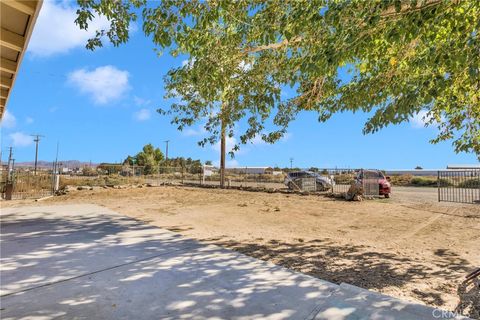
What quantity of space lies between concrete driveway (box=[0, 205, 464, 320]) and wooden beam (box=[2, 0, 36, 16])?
3.58 m

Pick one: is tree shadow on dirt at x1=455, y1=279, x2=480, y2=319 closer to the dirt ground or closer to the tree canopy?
the dirt ground

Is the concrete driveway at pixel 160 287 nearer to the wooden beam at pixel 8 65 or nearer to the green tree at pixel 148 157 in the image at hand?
the wooden beam at pixel 8 65

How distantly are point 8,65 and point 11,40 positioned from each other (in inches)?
54.8

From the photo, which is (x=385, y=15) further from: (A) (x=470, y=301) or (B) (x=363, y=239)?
(B) (x=363, y=239)

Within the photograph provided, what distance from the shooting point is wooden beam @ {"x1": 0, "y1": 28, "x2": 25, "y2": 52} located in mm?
5070

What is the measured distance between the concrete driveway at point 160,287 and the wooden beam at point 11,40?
3460 mm

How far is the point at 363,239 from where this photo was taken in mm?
7207

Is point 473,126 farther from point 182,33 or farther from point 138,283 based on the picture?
point 138,283

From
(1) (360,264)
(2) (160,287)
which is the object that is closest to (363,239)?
(1) (360,264)

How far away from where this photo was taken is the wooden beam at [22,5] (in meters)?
4.12

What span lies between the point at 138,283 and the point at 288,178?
56.6 feet

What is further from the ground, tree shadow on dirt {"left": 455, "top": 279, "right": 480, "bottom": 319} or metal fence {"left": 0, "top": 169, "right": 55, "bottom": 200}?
metal fence {"left": 0, "top": 169, "right": 55, "bottom": 200}

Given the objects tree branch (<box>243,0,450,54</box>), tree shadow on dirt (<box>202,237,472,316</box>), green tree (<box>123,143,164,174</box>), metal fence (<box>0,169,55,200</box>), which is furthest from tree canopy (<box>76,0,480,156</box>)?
green tree (<box>123,143,164,174</box>)

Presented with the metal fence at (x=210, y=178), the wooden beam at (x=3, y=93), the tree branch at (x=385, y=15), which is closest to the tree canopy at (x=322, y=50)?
the tree branch at (x=385, y=15)
